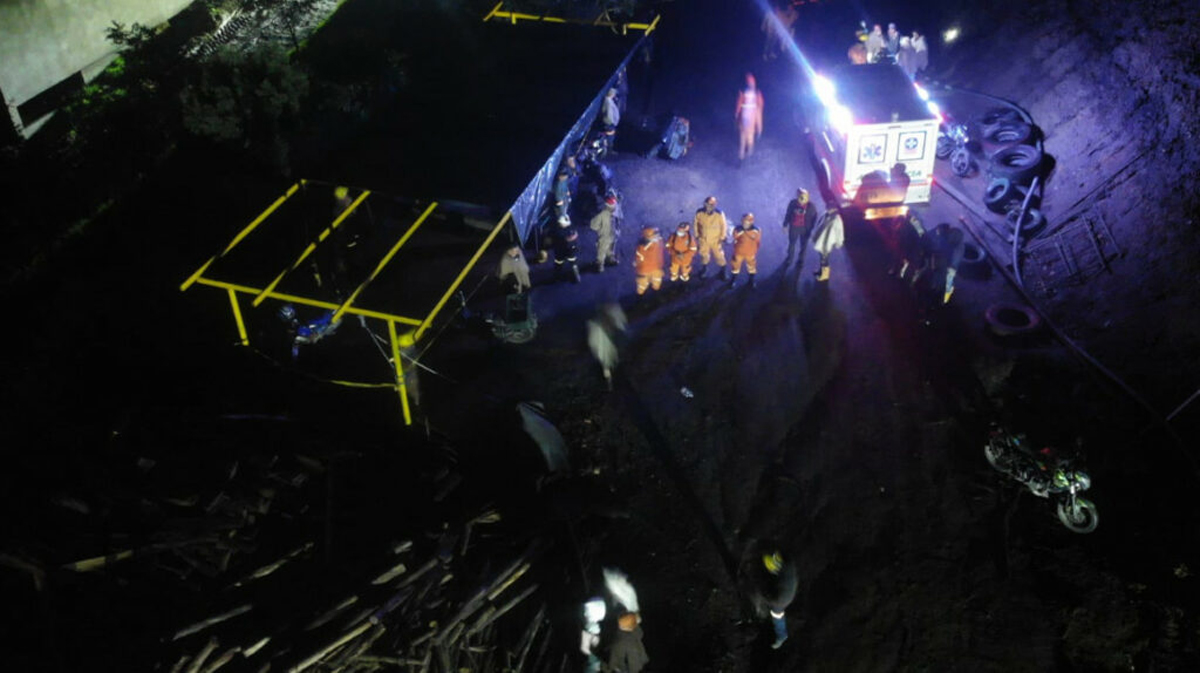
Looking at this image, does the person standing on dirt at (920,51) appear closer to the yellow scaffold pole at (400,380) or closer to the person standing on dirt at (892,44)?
the person standing on dirt at (892,44)

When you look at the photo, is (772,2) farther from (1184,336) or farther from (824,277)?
(1184,336)

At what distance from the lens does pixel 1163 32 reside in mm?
13992

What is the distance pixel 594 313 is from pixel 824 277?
4.42 metres

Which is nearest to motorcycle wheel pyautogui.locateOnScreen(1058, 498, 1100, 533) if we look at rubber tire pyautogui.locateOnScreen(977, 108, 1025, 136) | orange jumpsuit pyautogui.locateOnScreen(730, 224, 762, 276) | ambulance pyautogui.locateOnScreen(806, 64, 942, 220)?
orange jumpsuit pyautogui.locateOnScreen(730, 224, 762, 276)

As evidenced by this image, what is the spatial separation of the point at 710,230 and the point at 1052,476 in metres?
6.63

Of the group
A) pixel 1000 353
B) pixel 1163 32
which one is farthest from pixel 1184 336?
pixel 1163 32

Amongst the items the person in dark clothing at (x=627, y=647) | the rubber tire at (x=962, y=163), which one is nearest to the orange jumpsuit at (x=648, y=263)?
the person in dark clothing at (x=627, y=647)

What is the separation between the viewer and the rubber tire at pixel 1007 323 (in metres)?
11.6

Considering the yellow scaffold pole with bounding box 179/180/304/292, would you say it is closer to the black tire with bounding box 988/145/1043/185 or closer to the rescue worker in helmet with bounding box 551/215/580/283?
the rescue worker in helmet with bounding box 551/215/580/283

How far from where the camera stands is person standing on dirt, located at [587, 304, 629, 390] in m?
11.5

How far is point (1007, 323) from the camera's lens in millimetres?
11820

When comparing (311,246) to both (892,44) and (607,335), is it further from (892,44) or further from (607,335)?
(892,44)

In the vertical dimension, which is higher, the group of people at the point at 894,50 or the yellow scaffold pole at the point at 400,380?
the group of people at the point at 894,50

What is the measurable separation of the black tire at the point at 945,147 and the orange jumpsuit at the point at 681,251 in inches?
304
